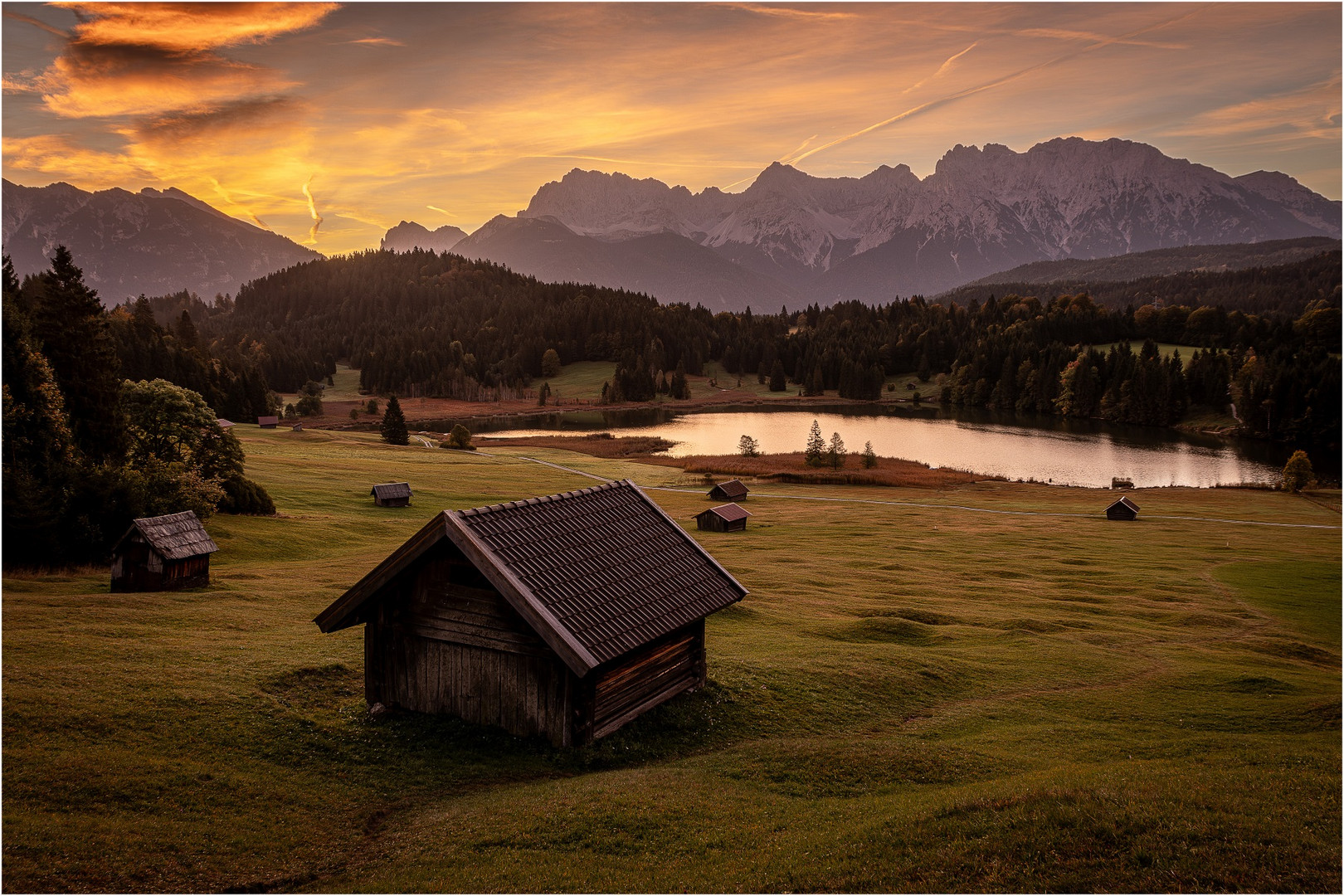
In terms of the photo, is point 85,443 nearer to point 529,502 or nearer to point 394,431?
point 529,502

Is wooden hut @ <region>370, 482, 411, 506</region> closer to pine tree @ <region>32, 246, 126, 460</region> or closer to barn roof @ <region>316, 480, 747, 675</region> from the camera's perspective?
pine tree @ <region>32, 246, 126, 460</region>

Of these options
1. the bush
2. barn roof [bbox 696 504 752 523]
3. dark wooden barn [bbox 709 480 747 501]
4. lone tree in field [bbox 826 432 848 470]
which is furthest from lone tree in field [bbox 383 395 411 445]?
barn roof [bbox 696 504 752 523]

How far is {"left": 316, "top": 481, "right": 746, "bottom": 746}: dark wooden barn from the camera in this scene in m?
18.5

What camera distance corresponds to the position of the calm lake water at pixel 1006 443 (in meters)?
115

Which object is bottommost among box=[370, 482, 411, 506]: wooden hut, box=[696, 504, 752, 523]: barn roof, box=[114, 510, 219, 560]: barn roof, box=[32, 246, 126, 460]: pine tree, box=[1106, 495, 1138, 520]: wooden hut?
box=[1106, 495, 1138, 520]: wooden hut

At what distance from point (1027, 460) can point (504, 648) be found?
4842 inches

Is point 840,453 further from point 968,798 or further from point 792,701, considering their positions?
point 968,798

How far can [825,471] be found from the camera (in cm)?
10650

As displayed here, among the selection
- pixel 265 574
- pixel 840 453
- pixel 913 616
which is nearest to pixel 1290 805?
pixel 913 616

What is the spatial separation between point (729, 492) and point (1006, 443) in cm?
8777

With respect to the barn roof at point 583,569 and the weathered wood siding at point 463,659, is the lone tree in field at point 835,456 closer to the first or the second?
the barn roof at point 583,569

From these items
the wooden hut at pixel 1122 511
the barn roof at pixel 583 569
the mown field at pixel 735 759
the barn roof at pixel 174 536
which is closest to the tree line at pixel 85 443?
the mown field at pixel 735 759

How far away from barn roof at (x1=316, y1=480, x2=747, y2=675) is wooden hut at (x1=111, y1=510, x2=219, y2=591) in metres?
19.3

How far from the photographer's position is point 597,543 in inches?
841
